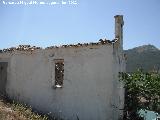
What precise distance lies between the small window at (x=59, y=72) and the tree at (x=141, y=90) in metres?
3.33

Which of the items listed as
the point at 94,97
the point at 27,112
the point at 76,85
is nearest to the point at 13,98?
the point at 27,112

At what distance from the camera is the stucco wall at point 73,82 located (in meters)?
13.1

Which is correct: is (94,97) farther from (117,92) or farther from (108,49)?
(108,49)

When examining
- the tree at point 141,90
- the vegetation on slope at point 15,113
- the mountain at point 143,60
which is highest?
the mountain at point 143,60

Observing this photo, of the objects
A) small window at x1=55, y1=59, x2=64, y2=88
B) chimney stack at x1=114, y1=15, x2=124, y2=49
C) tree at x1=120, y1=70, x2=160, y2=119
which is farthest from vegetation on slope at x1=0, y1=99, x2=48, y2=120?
chimney stack at x1=114, y1=15, x2=124, y2=49

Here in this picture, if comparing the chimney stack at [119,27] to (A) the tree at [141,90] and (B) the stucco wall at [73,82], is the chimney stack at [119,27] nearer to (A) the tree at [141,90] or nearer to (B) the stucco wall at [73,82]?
(B) the stucco wall at [73,82]

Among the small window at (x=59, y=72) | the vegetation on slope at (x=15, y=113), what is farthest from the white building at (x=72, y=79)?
the vegetation on slope at (x=15, y=113)

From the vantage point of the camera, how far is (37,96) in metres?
15.9

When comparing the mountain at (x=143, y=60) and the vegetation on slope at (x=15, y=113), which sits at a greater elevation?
the mountain at (x=143, y=60)

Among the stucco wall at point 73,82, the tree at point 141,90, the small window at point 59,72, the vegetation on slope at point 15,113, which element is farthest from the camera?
the small window at point 59,72

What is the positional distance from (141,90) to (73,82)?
3632mm

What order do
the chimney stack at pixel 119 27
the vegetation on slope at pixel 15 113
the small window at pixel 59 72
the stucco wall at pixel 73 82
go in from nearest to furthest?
the vegetation on slope at pixel 15 113 < the stucco wall at pixel 73 82 < the chimney stack at pixel 119 27 < the small window at pixel 59 72

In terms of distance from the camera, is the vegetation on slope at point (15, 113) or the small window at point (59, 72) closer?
the vegetation on slope at point (15, 113)

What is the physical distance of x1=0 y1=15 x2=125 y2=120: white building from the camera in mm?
13125
